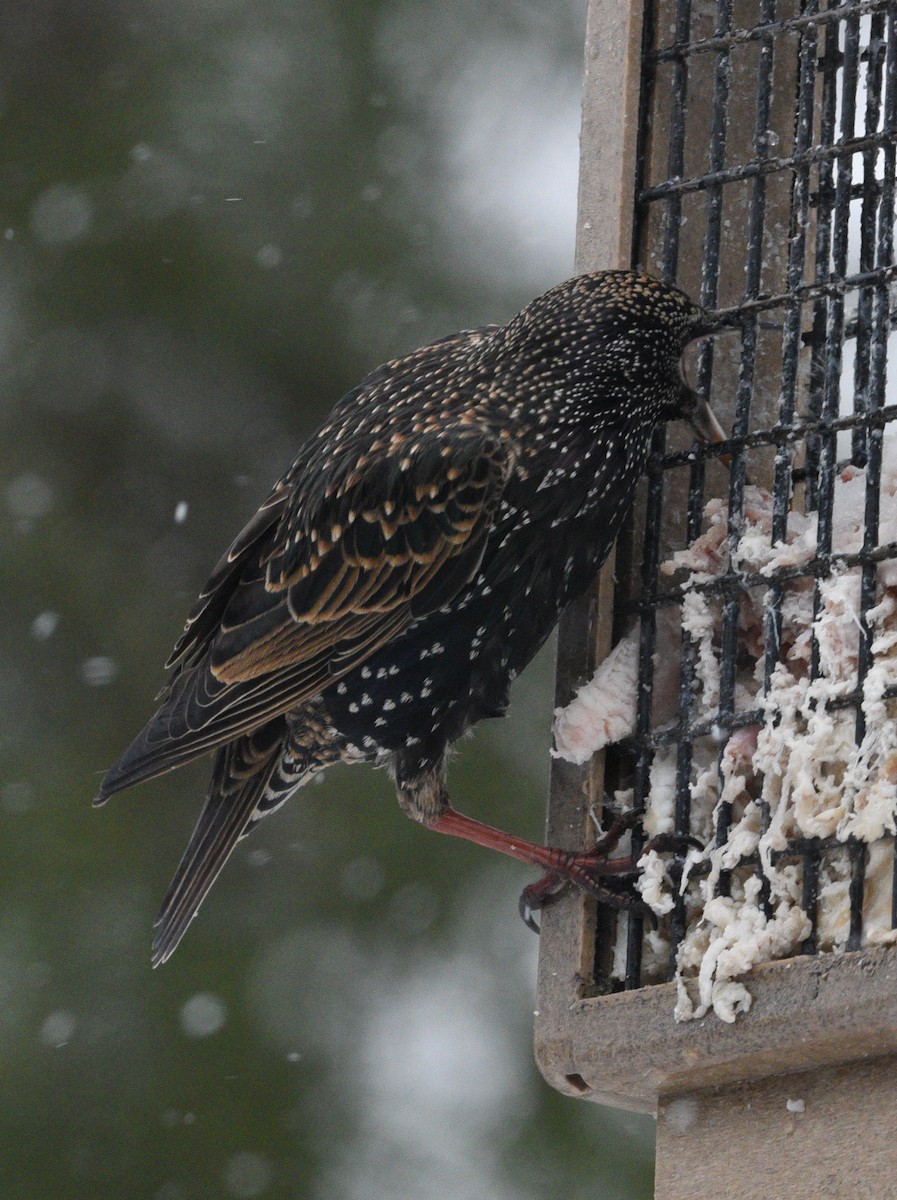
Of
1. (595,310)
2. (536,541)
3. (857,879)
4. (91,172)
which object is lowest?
(857,879)

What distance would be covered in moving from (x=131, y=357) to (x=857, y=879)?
2.63 metres

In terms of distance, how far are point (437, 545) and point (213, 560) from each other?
5.45 feet

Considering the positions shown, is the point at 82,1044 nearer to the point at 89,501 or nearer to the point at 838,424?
the point at 89,501

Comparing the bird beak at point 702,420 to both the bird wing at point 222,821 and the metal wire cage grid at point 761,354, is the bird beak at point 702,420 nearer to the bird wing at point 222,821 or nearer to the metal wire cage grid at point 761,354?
the metal wire cage grid at point 761,354

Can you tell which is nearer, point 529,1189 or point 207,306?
point 529,1189

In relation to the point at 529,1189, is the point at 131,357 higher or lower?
higher

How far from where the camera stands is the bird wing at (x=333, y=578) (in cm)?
323

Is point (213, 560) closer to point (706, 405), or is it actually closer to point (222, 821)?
point (222, 821)

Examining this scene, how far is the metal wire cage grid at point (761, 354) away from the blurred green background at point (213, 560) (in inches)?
Result: 56.2

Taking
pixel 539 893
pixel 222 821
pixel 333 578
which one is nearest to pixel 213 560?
pixel 222 821

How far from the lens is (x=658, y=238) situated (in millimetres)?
3395

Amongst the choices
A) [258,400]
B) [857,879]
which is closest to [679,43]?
[857,879]

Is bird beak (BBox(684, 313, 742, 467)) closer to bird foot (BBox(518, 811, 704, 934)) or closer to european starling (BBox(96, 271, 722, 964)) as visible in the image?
european starling (BBox(96, 271, 722, 964))

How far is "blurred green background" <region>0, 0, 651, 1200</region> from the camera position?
449 centimetres
